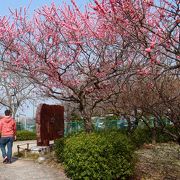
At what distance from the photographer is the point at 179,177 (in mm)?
10516

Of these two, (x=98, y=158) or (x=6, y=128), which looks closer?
(x=98, y=158)

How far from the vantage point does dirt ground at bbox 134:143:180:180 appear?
34.1ft

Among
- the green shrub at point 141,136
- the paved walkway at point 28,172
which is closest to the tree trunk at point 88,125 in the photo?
the paved walkway at point 28,172

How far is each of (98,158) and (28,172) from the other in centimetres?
226

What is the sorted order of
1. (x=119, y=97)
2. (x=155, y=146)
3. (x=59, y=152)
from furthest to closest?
(x=155, y=146)
(x=119, y=97)
(x=59, y=152)

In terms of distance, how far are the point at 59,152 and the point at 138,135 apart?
6.06 metres

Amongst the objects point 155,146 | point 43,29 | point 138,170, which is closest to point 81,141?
point 138,170

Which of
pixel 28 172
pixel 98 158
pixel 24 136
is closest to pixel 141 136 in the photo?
pixel 28 172

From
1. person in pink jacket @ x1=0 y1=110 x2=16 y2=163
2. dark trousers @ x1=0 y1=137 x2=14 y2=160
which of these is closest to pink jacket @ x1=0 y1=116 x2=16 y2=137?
person in pink jacket @ x1=0 y1=110 x2=16 y2=163

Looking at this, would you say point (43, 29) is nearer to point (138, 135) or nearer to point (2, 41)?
point (2, 41)

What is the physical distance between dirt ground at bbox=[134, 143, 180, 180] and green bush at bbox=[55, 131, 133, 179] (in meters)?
1.02

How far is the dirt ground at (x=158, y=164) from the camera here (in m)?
10.4

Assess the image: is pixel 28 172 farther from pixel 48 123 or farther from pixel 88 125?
pixel 48 123

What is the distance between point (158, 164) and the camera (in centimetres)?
1180
